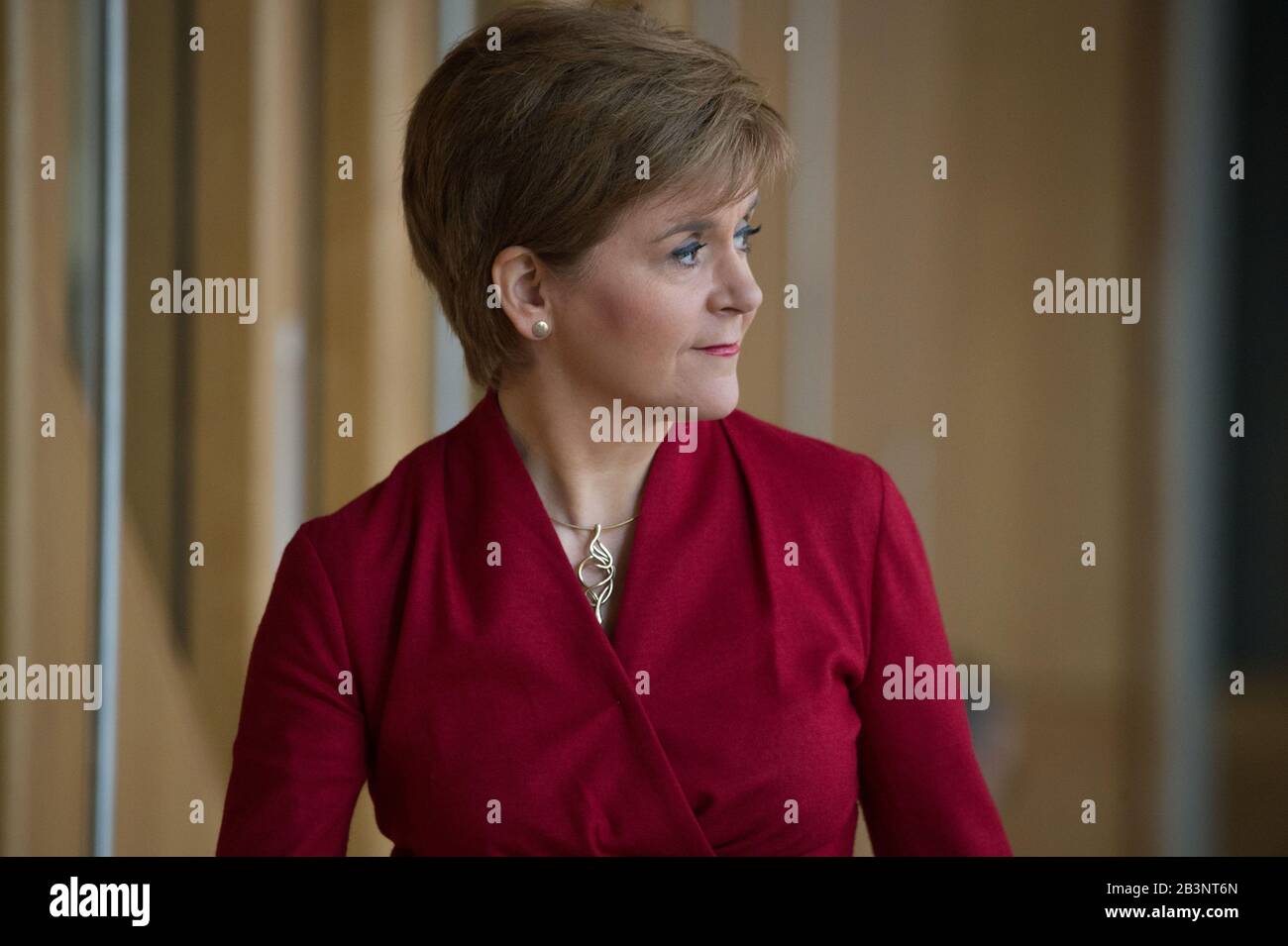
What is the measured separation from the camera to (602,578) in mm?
1500

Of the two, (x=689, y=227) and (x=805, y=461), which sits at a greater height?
(x=689, y=227)

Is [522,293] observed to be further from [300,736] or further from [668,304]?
[300,736]

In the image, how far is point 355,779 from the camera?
1.47 metres

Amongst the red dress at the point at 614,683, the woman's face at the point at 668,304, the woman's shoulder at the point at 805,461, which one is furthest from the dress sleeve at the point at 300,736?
the woman's shoulder at the point at 805,461

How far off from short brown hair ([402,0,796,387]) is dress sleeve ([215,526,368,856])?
0.38 m

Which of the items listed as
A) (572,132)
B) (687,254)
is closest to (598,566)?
(687,254)

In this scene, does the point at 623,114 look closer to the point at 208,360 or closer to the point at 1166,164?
the point at 208,360

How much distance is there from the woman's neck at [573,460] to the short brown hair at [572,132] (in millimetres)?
74

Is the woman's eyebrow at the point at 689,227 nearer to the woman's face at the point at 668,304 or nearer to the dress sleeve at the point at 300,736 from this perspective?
the woman's face at the point at 668,304

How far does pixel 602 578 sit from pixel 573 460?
5.6 inches

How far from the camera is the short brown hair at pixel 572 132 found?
1.36m

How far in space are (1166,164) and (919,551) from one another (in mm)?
1266

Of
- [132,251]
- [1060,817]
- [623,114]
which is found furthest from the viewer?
[1060,817]

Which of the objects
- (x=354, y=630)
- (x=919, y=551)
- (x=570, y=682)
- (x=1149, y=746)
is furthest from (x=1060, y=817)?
(x=354, y=630)
